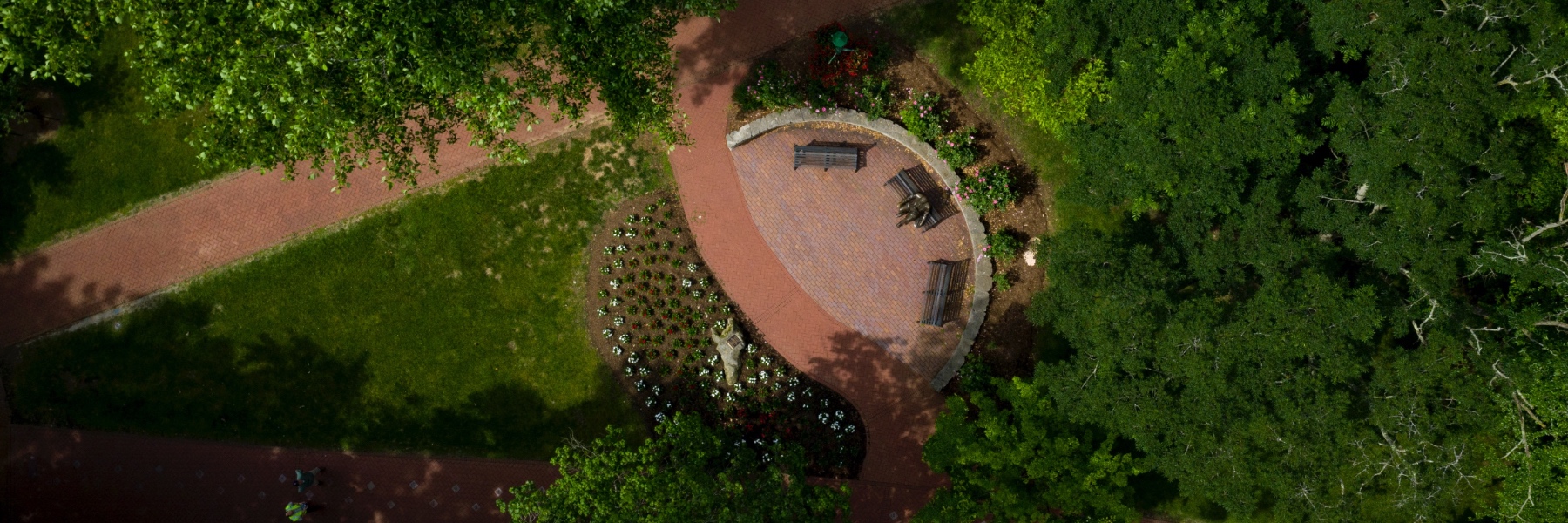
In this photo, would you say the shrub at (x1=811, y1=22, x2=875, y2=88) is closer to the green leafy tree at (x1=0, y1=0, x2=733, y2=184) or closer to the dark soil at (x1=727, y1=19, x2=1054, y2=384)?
the dark soil at (x1=727, y1=19, x2=1054, y2=384)

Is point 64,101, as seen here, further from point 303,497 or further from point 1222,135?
point 1222,135

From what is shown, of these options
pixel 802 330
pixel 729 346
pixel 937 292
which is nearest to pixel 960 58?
pixel 937 292

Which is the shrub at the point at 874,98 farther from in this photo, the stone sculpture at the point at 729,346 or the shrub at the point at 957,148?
the stone sculpture at the point at 729,346

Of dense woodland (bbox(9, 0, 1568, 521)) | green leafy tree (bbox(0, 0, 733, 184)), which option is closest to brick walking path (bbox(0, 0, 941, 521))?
dense woodland (bbox(9, 0, 1568, 521))

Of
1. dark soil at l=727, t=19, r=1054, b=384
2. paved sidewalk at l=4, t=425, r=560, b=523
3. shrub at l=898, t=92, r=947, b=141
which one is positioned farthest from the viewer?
paved sidewalk at l=4, t=425, r=560, b=523

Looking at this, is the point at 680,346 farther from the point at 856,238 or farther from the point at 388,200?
the point at 388,200

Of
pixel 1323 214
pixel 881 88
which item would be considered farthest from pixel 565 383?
pixel 1323 214
